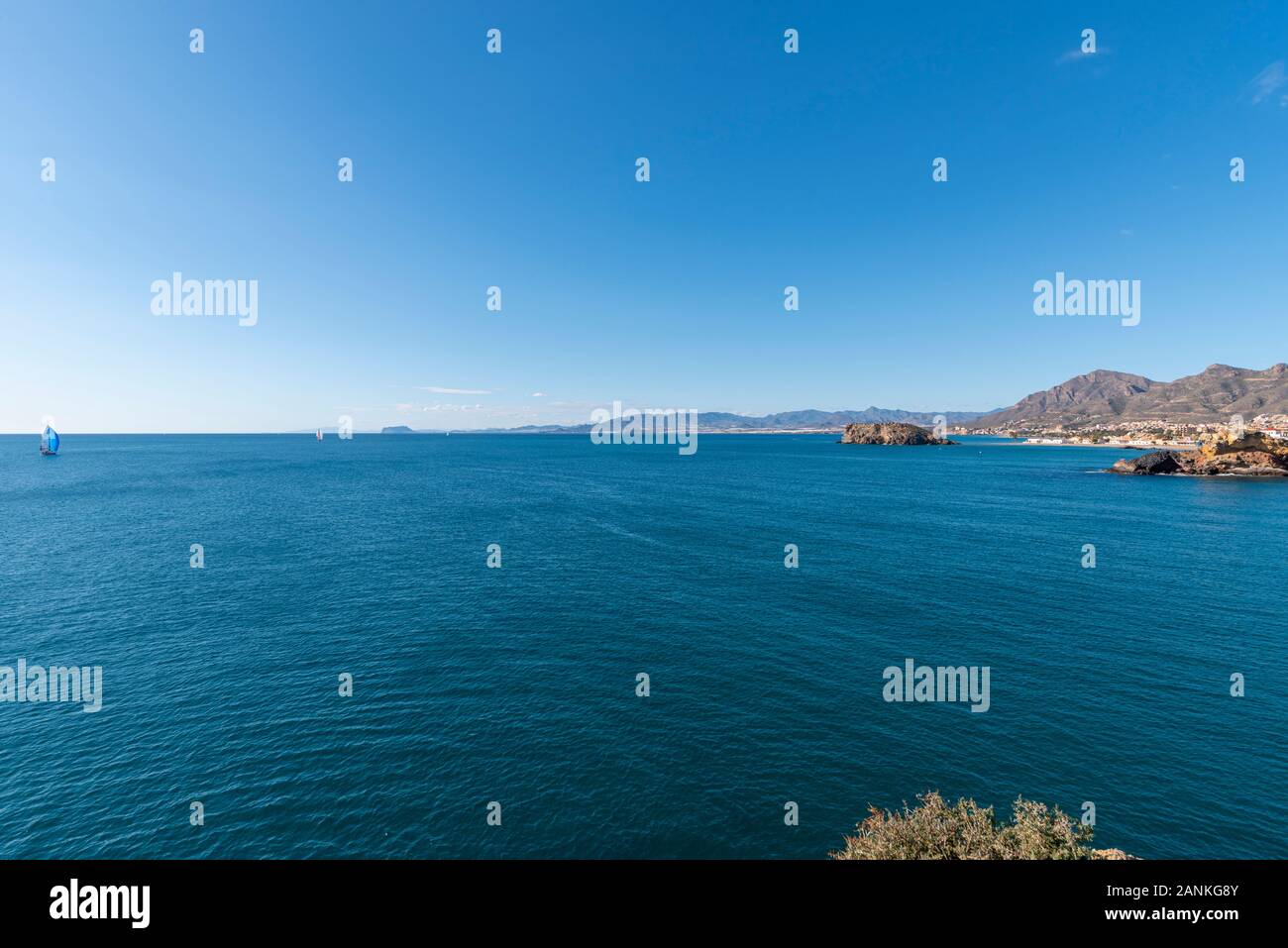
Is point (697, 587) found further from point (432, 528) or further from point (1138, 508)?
point (1138, 508)

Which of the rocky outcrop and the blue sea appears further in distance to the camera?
the rocky outcrop

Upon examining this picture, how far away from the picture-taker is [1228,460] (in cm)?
15925

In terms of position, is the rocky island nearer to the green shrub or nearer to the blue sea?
the blue sea

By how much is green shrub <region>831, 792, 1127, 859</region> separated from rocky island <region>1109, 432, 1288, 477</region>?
8476 inches

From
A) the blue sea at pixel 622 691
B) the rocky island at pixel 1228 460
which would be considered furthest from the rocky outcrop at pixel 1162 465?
the blue sea at pixel 622 691

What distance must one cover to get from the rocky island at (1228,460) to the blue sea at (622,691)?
108477 millimetres

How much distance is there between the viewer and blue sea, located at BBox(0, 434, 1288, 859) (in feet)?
94.0

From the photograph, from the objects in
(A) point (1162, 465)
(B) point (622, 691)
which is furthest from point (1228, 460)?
(B) point (622, 691)

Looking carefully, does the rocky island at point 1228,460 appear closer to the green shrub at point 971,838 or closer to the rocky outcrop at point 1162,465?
the rocky outcrop at point 1162,465

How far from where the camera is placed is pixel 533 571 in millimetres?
70250

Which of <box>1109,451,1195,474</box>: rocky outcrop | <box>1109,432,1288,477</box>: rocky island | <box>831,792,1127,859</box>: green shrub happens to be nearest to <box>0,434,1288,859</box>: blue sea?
<box>831,792,1127,859</box>: green shrub

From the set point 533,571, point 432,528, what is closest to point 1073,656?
point 533,571

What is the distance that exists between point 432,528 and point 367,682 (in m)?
57.6

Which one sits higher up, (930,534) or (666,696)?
(930,534)
